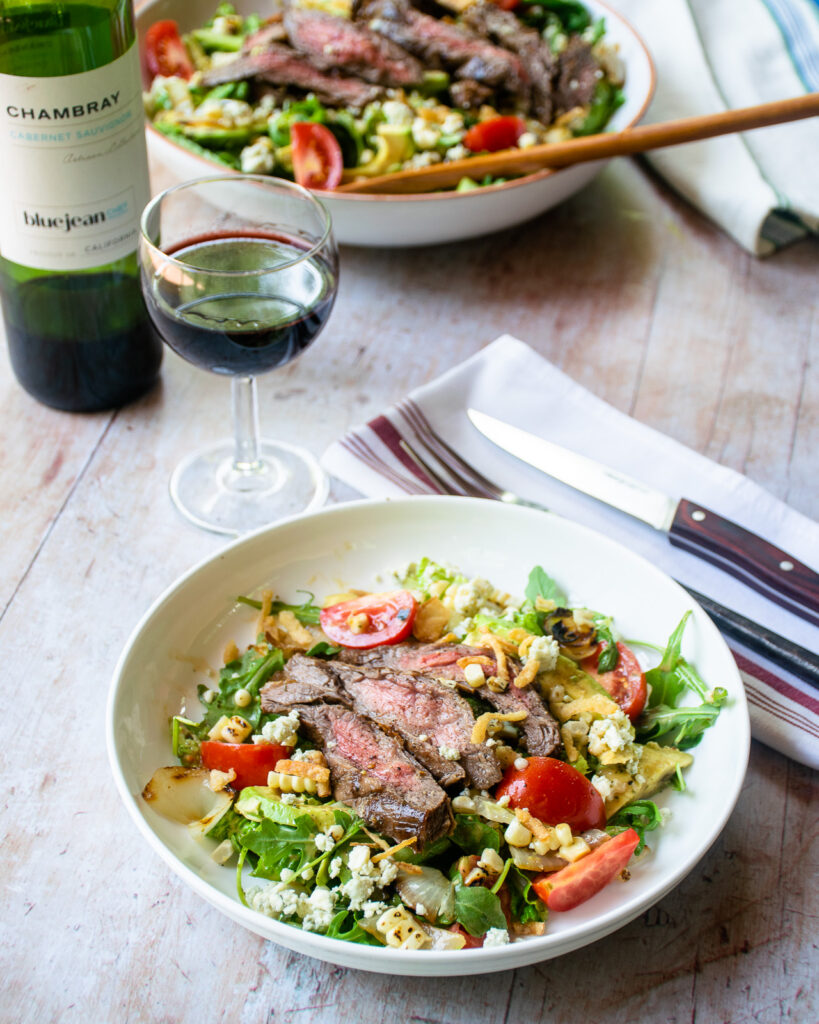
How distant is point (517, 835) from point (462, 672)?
273mm

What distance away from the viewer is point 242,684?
5.19 ft

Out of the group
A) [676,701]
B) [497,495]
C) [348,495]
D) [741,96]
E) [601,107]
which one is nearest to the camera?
[676,701]

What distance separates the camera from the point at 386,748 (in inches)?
55.6

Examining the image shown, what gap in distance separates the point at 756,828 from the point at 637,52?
2.06 m

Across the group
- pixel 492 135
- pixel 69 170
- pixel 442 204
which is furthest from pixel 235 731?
pixel 492 135

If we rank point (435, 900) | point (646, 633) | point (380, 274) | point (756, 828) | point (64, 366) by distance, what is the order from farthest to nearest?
1. point (380, 274)
2. point (64, 366)
3. point (646, 633)
4. point (756, 828)
5. point (435, 900)

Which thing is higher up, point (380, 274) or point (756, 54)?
point (756, 54)

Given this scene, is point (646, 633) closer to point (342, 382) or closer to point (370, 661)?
point (370, 661)

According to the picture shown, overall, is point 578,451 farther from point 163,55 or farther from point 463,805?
point 163,55

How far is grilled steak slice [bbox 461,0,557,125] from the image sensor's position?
2711 mm

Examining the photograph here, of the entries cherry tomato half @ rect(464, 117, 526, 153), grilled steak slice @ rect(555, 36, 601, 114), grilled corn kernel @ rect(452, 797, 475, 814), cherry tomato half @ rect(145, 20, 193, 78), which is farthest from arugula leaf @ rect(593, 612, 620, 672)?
cherry tomato half @ rect(145, 20, 193, 78)

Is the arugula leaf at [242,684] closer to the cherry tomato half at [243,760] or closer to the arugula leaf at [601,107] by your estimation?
the cherry tomato half at [243,760]

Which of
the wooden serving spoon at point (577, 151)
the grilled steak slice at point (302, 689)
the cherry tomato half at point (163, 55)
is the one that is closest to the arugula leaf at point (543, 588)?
the grilled steak slice at point (302, 689)

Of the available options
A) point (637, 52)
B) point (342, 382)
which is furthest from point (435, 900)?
point (637, 52)
